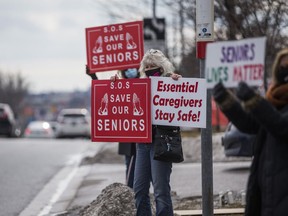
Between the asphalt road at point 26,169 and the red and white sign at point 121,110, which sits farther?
the asphalt road at point 26,169

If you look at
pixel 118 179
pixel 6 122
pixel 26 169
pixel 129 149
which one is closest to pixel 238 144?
pixel 118 179

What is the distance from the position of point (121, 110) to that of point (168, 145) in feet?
2.93

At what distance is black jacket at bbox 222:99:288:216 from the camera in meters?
4.54

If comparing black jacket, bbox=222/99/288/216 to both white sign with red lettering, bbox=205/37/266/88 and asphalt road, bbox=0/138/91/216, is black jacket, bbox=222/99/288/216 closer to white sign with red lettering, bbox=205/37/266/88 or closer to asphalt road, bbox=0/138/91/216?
white sign with red lettering, bbox=205/37/266/88

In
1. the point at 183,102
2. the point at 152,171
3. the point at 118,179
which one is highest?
the point at 183,102

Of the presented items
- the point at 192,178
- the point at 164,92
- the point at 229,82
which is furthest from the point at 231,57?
the point at 192,178

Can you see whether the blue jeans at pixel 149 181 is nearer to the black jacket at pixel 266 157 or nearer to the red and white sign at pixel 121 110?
the red and white sign at pixel 121 110

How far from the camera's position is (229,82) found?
4.98m

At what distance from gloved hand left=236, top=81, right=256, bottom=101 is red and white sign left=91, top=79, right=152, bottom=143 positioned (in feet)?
8.12

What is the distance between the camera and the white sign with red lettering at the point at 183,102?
6.94 metres

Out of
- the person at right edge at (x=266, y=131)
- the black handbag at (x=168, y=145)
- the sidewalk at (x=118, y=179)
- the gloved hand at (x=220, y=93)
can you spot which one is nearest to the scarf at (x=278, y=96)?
the person at right edge at (x=266, y=131)

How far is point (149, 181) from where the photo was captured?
7.00m

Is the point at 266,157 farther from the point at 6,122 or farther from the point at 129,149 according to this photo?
the point at 6,122

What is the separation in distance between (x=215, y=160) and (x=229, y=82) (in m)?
11.2
